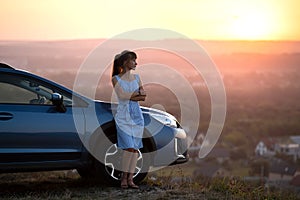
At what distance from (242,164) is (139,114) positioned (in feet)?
130

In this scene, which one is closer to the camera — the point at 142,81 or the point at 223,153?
the point at 142,81

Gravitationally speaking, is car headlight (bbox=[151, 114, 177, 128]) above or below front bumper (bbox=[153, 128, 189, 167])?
above

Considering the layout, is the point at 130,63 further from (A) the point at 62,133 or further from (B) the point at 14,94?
(B) the point at 14,94

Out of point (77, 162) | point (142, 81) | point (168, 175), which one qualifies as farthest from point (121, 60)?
point (168, 175)

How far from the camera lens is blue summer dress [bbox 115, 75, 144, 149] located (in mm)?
6496

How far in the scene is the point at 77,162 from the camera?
21.1 feet

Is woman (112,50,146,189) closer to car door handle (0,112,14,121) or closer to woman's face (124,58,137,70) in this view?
woman's face (124,58,137,70)

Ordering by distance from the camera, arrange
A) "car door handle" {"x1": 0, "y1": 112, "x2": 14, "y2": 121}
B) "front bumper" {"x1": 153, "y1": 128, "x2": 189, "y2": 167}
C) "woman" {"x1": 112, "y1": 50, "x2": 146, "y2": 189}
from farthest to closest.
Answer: "front bumper" {"x1": 153, "y1": 128, "x2": 189, "y2": 167}, "woman" {"x1": 112, "y1": 50, "x2": 146, "y2": 189}, "car door handle" {"x1": 0, "y1": 112, "x2": 14, "y2": 121}

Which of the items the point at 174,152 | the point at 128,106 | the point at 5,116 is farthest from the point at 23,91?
the point at 174,152

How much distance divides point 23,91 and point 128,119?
1310 mm

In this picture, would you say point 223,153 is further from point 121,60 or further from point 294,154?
point 121,60

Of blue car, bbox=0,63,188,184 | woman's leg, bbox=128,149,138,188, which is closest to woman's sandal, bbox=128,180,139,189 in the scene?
woman's leg, bbox=128,149,138,188

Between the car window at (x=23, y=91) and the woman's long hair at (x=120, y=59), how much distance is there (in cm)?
76

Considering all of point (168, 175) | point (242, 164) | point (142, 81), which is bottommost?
point (242, 164)
